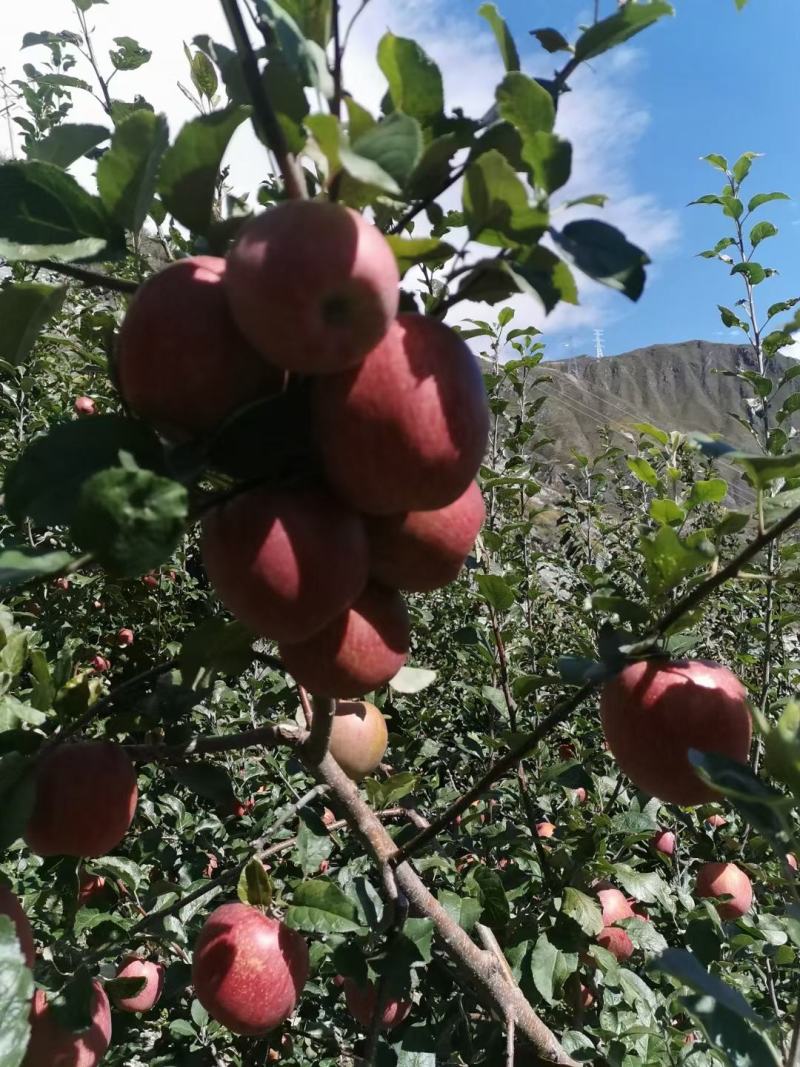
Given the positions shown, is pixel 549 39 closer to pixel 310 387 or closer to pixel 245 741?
pixel 310 387

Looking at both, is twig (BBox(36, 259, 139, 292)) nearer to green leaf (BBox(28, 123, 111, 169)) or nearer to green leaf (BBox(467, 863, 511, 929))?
green leaf (BBox(28, 123, 111, 169))

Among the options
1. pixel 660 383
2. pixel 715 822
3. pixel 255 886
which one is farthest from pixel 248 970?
pixel 660 383

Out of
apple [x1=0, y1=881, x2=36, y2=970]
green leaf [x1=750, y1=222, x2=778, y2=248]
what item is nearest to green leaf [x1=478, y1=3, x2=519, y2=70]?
apple [x1=0, y1=881, x2=36, y2=970]

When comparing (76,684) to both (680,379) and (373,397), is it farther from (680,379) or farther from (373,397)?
(680,379)

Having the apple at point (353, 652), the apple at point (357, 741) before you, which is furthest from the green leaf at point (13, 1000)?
the apple at point (357, 741)

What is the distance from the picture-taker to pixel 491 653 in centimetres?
174

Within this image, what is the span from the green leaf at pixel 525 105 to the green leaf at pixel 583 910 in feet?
3.69

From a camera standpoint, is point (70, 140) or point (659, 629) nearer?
point (70, 140)

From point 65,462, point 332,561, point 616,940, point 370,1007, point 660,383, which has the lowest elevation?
point 660,383

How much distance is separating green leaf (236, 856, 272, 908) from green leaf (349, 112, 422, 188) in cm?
96

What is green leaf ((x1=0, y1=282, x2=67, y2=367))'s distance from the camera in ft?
2.17

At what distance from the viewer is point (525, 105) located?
55 centimetres

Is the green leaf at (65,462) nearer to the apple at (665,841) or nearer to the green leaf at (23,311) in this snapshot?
the green leaf at (23,311)

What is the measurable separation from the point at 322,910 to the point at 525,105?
38.6 inches
